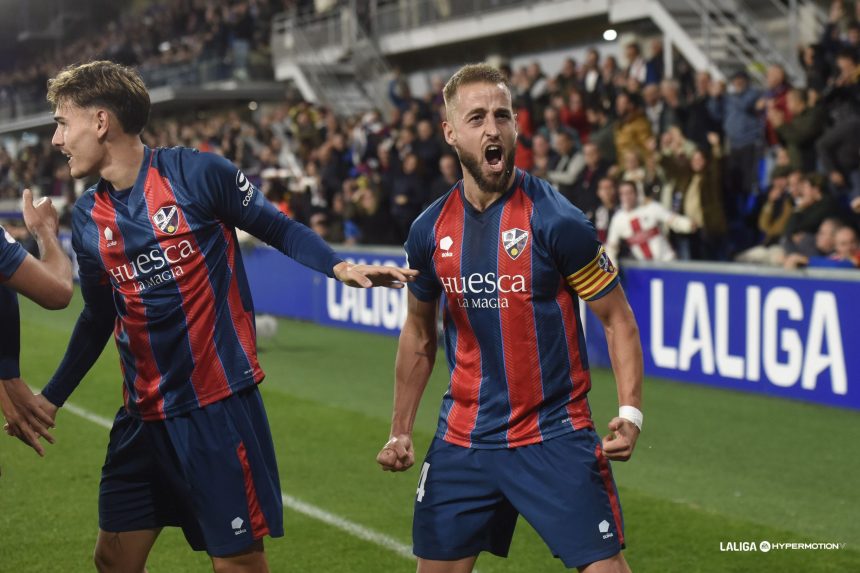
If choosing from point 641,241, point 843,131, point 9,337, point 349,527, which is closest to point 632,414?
point 9,337

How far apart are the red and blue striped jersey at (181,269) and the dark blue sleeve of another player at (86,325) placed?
0.23 feet

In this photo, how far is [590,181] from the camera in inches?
532

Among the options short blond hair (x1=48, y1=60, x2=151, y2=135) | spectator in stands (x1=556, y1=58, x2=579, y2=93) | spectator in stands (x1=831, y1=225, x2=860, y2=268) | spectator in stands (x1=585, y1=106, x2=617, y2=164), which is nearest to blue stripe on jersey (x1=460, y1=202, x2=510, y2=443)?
short blond hair (x1=48, y1=60, x2=151, y2=135)

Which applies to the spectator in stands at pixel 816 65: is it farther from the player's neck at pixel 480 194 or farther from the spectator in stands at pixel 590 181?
the player's neck at pixel 480 194

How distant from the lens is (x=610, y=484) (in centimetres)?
361

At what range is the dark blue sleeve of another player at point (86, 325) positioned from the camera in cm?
398

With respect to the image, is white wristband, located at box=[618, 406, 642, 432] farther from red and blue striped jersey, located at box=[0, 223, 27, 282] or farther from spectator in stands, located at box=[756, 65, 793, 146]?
spectator in stands, located at box=[756, 65, 793, 146]

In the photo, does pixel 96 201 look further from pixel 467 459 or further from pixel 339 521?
pixel 339 521

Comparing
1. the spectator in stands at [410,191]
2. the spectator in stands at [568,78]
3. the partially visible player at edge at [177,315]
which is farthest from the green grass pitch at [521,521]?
the spectator in stands at [568,78]

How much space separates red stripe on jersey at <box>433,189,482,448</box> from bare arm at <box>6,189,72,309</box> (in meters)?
1.18

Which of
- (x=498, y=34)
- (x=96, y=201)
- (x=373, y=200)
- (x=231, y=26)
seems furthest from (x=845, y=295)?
(x=231, y=26)

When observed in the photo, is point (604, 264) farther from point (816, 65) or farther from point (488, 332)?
point (816, 65)

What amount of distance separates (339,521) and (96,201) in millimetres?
3042

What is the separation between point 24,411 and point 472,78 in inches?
75.9
